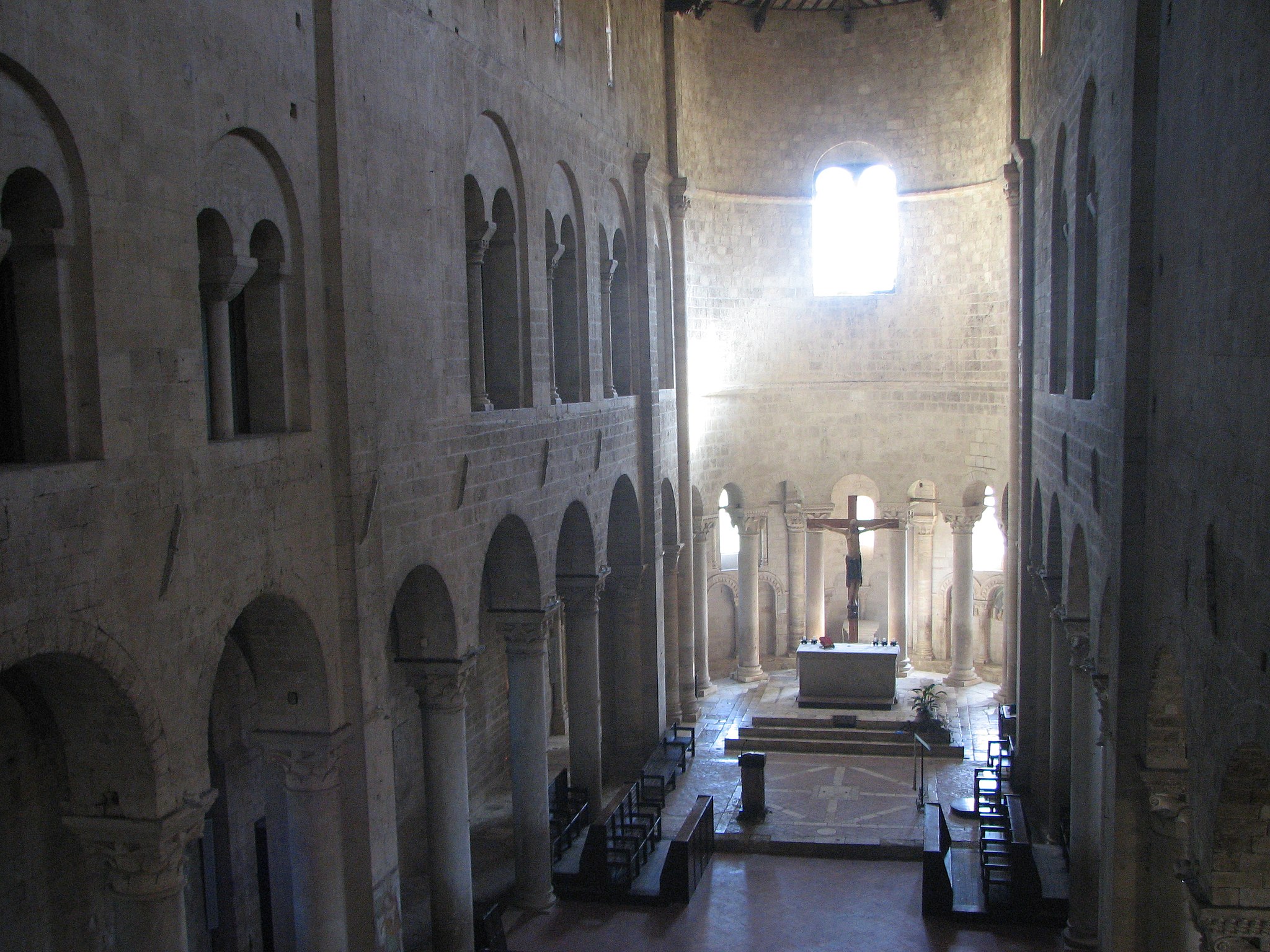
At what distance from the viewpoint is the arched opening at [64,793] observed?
8062 mm

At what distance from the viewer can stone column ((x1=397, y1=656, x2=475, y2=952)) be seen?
42.8ft

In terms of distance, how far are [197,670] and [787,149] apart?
2021cm

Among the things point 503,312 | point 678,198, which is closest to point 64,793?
point 503,312

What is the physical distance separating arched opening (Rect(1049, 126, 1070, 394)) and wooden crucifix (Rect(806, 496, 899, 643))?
8.99 m

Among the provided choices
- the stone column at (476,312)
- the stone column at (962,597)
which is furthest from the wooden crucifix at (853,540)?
the stone column at (476,312)

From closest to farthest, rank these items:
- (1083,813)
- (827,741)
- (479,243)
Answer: (1083,813), (479,243), (827,741)

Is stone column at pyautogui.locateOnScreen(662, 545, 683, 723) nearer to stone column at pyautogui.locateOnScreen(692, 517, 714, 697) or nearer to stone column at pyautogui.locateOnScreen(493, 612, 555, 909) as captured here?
stone column at pyautogui.locateOnScreen(692, 517, 714, 697)

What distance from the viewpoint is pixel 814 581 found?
26.8 metres

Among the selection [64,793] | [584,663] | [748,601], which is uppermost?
[64,793]

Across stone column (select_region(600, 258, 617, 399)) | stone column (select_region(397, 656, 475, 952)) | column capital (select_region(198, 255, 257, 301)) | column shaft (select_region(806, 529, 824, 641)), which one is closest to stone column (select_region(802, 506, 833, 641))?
column shaft (select_region(806, 529, 824, 641))

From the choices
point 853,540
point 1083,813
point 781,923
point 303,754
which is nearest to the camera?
point 303,754

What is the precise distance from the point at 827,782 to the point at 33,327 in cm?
1533

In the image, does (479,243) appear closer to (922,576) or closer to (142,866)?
(142,866)

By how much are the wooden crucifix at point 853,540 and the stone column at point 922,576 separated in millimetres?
4856
